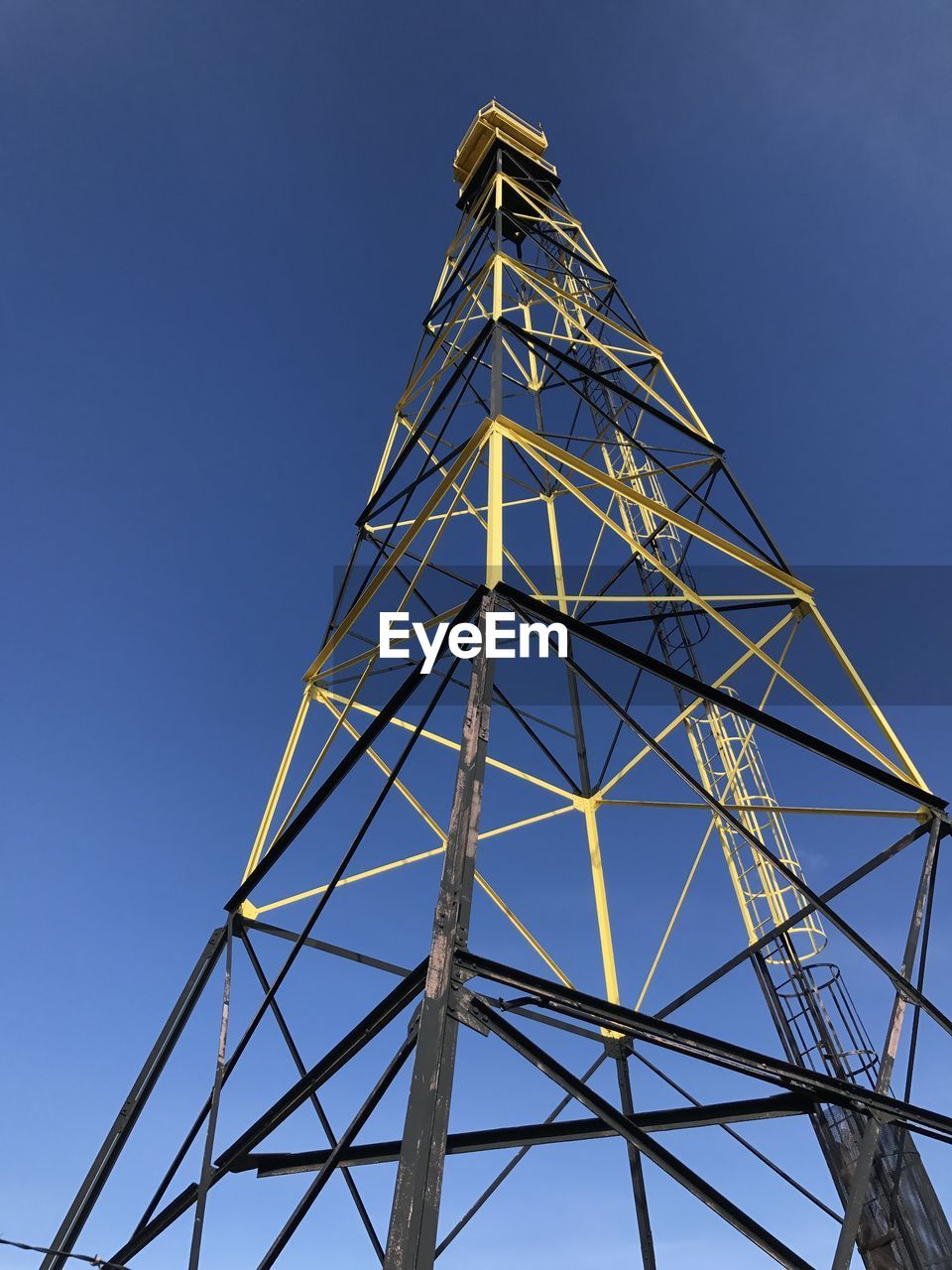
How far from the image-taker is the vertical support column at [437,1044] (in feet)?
11.1

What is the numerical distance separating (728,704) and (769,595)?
3.42 meters

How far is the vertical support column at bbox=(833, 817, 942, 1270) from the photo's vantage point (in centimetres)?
410

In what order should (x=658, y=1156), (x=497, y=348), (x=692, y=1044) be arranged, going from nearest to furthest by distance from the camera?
1. (x=658, y=1156)
2. (x=692, y=1044)
3. (x=497, y=348)

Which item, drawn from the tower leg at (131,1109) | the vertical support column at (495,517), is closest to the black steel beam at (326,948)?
the tower leg at (131,1109)

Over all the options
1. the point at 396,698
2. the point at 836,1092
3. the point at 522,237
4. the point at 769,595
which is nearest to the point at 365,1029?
the point at 396,698

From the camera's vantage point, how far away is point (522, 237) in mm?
17453

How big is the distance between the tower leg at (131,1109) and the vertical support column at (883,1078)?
16.6ft

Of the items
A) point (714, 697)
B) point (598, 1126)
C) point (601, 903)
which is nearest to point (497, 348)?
point (714, 697)

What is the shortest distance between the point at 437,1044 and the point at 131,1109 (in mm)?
4279

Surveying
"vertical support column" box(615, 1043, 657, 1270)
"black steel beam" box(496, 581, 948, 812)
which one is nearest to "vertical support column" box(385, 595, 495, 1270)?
"black steel beam" box(496, 581, 948, 812)

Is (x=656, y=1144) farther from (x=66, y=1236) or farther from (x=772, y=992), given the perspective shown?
(x=772, y=992)

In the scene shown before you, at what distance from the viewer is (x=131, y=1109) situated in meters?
6.74

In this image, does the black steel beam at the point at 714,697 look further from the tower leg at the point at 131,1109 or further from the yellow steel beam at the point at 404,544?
the tower leg at the point at 131,1109

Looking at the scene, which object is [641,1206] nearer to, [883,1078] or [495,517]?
[883,1078]
